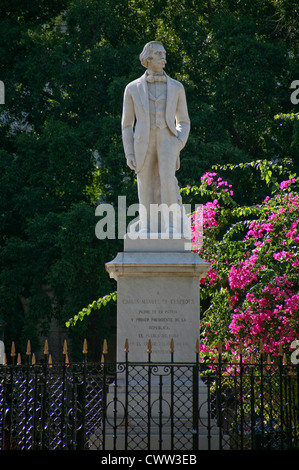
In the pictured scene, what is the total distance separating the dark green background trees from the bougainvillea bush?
4346mm

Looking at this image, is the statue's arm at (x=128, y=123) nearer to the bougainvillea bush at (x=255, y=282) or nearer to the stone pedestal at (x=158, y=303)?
the stone pedestal at (x=158, y=303)

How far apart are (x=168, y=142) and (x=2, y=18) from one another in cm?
1346

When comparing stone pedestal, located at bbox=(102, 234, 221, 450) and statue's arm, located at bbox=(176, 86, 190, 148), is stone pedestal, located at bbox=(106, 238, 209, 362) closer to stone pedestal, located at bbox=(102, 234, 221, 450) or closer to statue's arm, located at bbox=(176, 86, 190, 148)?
stone pedestal, located at bbox=(102, 234, 221, 450)

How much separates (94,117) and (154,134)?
1082cm

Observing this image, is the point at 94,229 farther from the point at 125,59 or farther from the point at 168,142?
the point at 168,142

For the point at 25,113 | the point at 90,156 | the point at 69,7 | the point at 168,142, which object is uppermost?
the point at 69,7

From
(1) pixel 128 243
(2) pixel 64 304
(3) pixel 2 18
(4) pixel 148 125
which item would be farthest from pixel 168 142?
(3) pixel 2 18

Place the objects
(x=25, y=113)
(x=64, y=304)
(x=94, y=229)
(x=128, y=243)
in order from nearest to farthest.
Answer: (x=128, y=243), (x=94, y=229), (x=64, y=304), (x=25, y=113)

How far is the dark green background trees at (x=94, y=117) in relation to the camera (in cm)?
2006

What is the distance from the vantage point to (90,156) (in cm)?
2152

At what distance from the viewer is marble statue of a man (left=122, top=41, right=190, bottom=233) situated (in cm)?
1121

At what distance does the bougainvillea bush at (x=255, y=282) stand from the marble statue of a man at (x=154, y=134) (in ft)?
8.77

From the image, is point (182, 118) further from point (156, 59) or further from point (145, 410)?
point (145, 410)

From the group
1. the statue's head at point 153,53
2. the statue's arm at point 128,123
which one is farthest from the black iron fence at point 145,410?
the statue's head at point 153,53
